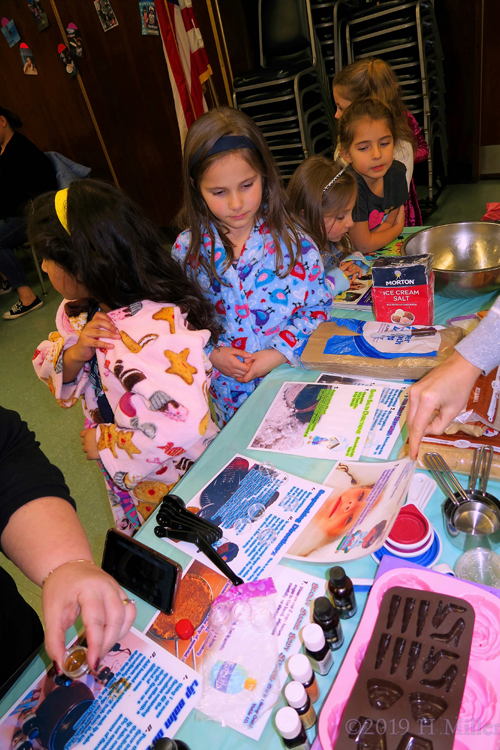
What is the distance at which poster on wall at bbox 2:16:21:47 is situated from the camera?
400 centimetres

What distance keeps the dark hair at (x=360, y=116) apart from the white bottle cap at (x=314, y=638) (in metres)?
1.71

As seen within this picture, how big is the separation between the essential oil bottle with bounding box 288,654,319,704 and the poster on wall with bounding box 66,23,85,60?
4650 millimetres

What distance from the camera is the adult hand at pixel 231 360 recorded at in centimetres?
121

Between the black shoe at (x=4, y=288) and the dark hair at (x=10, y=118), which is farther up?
the dark hair at (x=10, y=118)

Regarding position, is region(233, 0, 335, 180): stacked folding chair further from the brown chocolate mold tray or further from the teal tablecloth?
the brown chocolate mold tray

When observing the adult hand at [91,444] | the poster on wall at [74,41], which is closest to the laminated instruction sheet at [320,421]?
the adult hand at [91,444]

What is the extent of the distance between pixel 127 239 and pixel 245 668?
0.79 metres

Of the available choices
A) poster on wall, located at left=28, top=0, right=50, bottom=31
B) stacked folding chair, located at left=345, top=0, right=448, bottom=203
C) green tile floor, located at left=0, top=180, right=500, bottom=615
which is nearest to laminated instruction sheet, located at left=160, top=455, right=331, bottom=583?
green tile floor, located at left=0, top=180, right=500, bottom=615

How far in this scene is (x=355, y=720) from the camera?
0.51 m

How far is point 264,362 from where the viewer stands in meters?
1.20

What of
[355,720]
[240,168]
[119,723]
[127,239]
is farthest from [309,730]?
[240,168]

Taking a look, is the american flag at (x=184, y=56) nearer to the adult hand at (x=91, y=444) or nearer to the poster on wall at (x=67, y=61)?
the poster on wall at (x=67, y=61)

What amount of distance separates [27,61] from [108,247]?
14.4 ft

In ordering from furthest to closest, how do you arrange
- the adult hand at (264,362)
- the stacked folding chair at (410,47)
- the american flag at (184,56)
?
the american flag at (184,56)
the stacked folding chair at (410,47)
the adult hand at (264,362)
